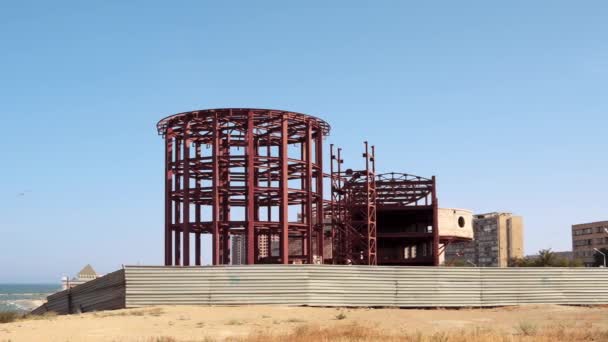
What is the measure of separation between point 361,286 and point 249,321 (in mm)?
8757

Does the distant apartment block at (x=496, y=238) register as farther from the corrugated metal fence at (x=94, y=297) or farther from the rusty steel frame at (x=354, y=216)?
→ the corrugated metal fence at (x=94, y=297)

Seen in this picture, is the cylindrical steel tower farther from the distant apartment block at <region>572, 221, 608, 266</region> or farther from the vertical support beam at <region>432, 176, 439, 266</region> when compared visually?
the distant apartment block at <region>572, 221, 608, 266</region>

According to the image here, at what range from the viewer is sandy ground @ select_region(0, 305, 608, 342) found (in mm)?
27797

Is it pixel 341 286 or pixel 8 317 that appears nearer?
pixel 8 317

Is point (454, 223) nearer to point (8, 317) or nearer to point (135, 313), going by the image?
point (135, 313)

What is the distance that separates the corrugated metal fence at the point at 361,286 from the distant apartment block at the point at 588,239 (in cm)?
11756

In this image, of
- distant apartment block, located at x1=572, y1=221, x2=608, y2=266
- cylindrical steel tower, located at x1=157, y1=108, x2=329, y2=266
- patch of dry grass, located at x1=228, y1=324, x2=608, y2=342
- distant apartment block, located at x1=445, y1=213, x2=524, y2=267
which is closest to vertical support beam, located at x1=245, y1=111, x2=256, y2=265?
cylindrical steel tower, located at x1=157, y1=108, x2=329, y2=266

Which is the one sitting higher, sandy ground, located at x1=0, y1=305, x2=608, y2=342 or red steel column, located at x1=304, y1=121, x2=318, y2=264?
red steel column, located at x1=304, y1=121, x2=318, y2=264

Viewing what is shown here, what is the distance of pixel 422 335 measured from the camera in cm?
2558

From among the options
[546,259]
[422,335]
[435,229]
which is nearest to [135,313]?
[422,335]

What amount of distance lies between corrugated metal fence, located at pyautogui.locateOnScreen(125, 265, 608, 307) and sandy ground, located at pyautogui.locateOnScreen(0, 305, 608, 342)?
3.02 ft

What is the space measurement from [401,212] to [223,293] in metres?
42.0

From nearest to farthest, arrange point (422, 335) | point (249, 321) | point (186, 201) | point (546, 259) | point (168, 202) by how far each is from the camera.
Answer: point (422, 335), point (249, 321), point (186, 201), point (168, 202), point (546, 259)

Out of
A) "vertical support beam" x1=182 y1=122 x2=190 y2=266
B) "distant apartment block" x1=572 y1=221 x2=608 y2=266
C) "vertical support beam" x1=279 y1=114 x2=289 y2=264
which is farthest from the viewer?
"distant apartment block" x1=572 y1=221 x2=608 y2=266
